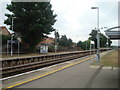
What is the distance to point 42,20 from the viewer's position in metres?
29.9

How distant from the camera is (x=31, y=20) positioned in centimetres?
3020

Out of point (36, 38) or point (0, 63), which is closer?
point (0, 63)

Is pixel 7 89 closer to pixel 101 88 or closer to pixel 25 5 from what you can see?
pixel 101 88

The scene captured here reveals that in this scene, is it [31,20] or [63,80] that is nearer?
[63,80]

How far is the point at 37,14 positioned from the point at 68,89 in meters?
24.6

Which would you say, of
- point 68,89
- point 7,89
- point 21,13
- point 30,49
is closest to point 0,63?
point 7,89

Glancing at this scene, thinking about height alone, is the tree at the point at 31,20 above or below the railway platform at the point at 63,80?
above

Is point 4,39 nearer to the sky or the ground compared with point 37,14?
nearer to the ground

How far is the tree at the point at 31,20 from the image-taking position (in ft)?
95.0

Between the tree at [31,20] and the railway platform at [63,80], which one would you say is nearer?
the railway platform at [63,80]

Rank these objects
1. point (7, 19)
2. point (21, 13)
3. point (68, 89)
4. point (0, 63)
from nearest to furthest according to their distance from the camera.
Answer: point (68, 89)
point (0, 63)
point (21, 13)
point (7, 19)

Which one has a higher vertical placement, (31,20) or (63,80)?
(31,20)

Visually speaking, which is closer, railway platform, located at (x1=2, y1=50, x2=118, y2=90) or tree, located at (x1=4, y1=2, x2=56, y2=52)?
railway platform, located at (x1=2, y1=50, x2=118, y2=90)

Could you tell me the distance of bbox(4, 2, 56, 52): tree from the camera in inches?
1141
